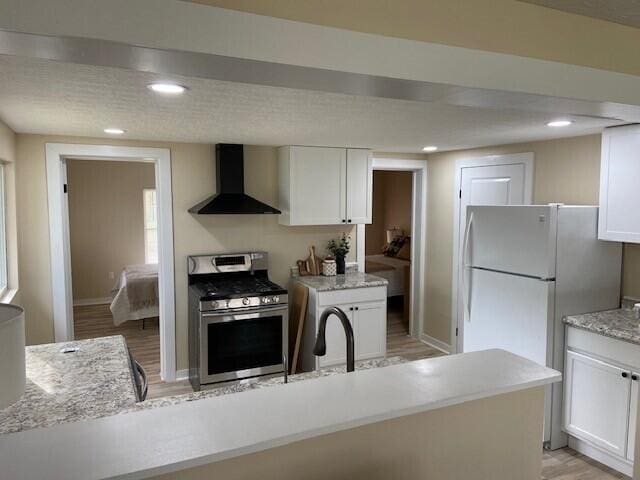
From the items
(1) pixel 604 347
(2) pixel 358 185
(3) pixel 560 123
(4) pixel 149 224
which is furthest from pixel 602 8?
(4) pixel 149 224

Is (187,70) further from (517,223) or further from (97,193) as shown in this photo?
(97,193)

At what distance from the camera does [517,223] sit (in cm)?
316

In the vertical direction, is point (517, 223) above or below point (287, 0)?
below

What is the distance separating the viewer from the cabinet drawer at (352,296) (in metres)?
4.01

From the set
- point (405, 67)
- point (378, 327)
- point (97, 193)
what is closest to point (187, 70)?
point (405, 67)

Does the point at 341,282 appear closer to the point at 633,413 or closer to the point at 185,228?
the point at 185,228

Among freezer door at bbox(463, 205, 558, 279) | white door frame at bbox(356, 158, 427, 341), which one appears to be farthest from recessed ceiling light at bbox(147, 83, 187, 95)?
white door frame at bbox(356, 158, 427, 341)

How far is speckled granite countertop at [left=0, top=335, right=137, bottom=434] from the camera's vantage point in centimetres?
159

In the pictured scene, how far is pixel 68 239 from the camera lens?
12.1 feet

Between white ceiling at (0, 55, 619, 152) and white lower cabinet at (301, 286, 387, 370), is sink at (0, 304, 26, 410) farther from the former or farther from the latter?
white lower cabinet at (301, 286, 387, 370)

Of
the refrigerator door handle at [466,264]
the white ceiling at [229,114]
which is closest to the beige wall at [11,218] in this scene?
the white ceiling at [229,114]

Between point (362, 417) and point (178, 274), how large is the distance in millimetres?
3264

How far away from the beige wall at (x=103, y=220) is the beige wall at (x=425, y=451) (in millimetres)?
6752

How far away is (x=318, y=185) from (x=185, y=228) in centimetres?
127
